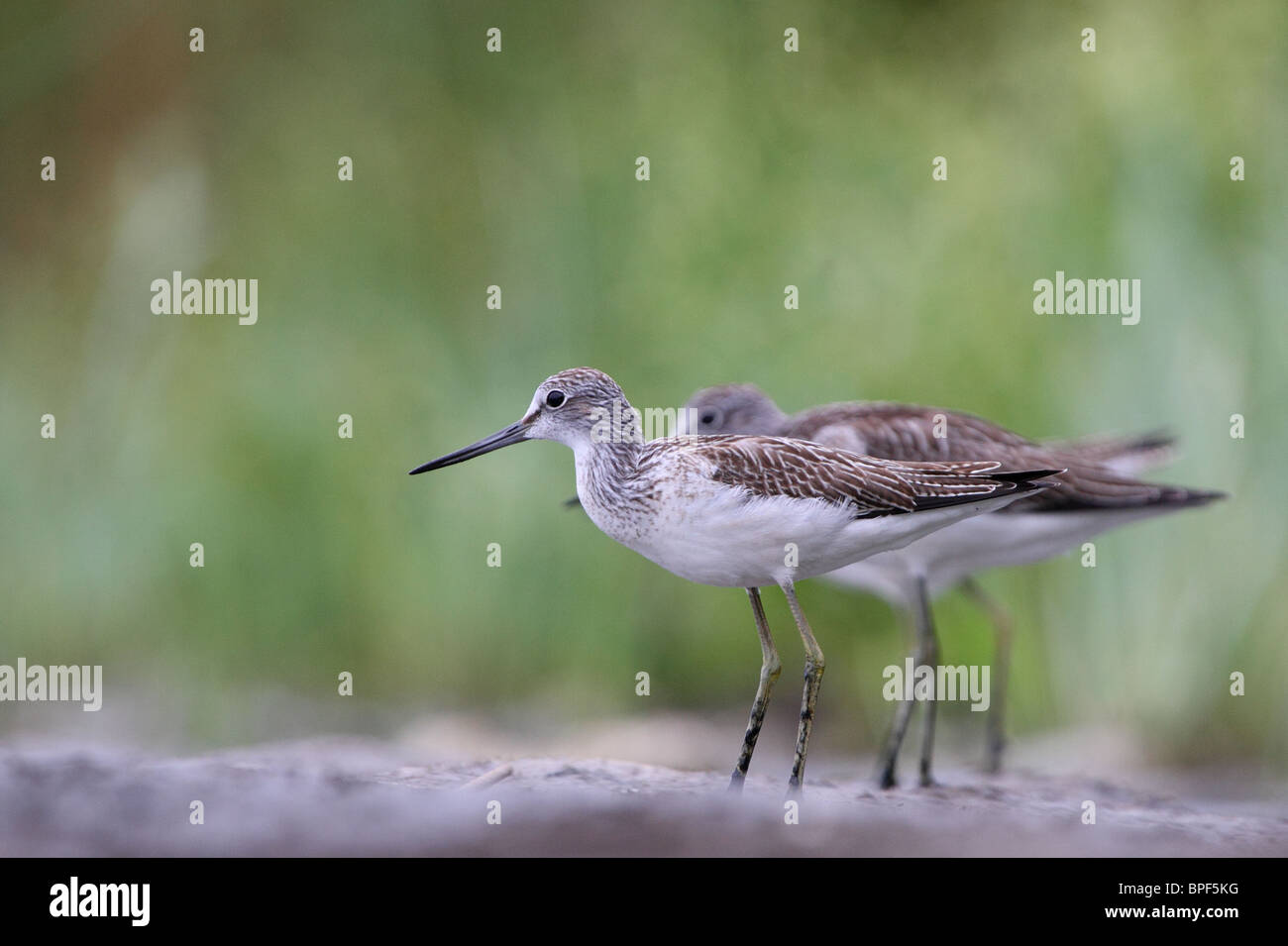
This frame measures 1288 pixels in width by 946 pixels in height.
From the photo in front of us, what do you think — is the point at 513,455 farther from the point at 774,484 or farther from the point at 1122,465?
the point at 774,484

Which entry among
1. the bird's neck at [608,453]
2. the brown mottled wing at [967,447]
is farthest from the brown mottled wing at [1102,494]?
the bird's neck at [608,453]

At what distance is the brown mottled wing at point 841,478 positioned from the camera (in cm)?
386

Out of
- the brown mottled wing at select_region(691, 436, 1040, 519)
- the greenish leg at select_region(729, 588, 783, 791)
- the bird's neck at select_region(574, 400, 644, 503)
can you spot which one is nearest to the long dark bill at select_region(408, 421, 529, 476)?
the bird's neck at select_region(574, 400, 644, 503)

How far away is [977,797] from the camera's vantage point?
15.3 feet

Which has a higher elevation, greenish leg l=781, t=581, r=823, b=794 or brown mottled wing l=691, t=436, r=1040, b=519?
brown mottled wing l=691, t=436, r=1040, b=519

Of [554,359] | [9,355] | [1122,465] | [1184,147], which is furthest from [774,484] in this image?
[9,355]

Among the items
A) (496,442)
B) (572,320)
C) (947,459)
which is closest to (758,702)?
(496,442)

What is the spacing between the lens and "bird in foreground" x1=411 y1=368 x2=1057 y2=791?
3719 millimetres

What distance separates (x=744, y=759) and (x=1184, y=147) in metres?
5.17

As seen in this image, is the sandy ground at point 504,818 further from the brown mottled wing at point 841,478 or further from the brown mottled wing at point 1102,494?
the brown mottled wing at point 1102,494

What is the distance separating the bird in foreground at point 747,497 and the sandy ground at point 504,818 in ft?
1.64

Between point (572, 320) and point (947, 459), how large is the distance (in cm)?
308

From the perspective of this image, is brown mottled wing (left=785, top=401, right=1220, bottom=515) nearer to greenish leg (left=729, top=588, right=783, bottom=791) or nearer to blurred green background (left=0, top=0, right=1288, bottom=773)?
greenish leg (left=729, top=588, right=783, bottom=791)

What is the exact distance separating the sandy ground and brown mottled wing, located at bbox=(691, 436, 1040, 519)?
0.90m
